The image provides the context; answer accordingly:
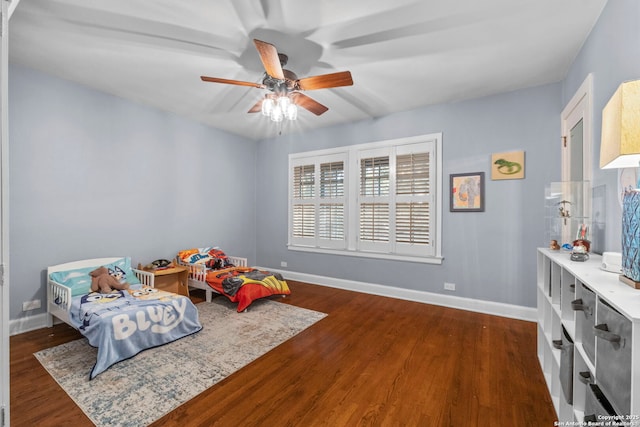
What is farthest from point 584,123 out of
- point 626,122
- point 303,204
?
point 303,204

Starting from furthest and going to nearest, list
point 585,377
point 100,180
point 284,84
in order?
1. point 100,180
2. point 284,84
3. point 585,377

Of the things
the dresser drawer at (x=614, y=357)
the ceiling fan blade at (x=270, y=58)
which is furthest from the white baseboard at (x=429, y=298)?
the ceiling fan blade at (x=270, y=58)

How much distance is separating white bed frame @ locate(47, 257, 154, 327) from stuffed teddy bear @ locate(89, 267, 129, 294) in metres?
0.22

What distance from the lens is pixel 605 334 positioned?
956 mm

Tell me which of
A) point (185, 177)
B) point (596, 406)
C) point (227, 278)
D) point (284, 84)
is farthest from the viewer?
point (185, 177)

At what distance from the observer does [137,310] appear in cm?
255

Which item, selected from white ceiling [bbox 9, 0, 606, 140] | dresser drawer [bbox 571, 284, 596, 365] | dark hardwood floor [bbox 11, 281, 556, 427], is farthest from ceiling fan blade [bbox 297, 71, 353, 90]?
dark hardwood floor [bbox 11, 281, 556, 427]

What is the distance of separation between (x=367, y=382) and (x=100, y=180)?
3.84 meters

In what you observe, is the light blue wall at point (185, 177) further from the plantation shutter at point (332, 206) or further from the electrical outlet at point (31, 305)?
the plantation shutter at point (332, 206)

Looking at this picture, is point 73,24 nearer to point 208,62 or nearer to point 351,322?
point 208,62

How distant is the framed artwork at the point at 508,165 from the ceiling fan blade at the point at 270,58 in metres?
2.81

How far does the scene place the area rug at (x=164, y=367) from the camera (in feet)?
5.98

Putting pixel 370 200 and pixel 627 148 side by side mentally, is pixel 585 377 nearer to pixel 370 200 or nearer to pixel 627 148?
pixel 627 148

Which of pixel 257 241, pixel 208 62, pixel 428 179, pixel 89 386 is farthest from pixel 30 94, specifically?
pixel 428 179
